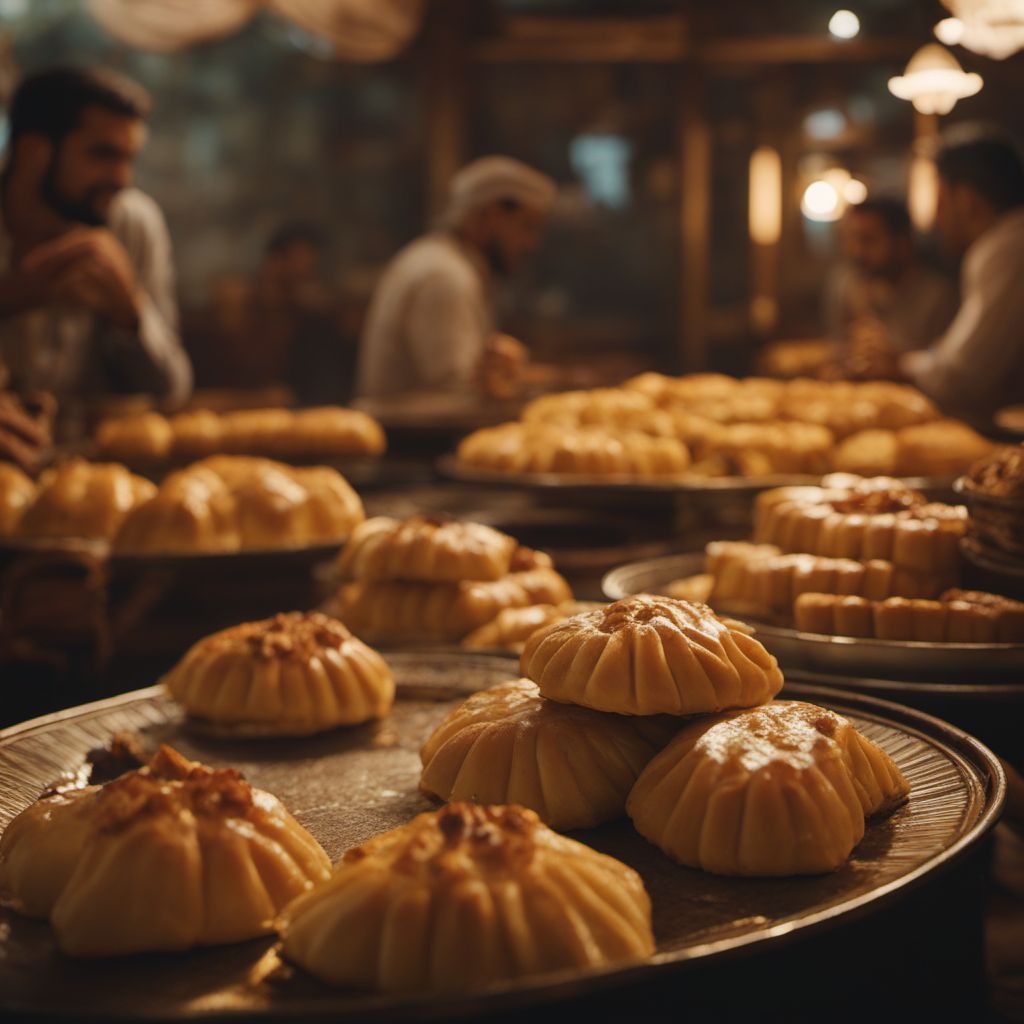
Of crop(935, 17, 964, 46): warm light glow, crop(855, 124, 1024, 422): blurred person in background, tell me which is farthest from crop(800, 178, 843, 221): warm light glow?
crop(855, 124, 1024, 422): blurred person in background

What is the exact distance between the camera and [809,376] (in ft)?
27.6

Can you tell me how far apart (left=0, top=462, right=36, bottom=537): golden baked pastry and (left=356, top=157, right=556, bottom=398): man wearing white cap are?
2.84m

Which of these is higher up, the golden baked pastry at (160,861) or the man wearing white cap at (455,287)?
the man wearing white cap at (455,287)

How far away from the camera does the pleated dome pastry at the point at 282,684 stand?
6.57 ft

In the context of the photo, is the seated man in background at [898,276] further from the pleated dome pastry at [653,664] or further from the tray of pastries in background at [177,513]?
the pleated dome pastry at [653,664]

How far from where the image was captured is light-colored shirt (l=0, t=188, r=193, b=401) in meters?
4.79

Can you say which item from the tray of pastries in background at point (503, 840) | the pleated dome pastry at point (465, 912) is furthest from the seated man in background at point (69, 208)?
the pleated dome pastry at point (465, 912)

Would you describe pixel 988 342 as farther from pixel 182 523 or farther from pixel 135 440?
pixel 182 523

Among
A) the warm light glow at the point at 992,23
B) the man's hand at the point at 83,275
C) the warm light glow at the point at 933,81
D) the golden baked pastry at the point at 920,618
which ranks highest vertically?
the warm light glow at the point at 933,81

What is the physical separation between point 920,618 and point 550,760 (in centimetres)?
86

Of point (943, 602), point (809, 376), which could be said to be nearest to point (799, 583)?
point (943, 602)

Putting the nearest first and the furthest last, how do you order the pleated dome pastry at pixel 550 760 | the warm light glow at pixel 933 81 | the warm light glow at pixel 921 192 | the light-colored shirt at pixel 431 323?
the pleated dome pastry at pixel 550 760, the light-colored shirt at pixel 431 323, the warm light glow at pixel 933 81, the warm light glow at pixel 921 192

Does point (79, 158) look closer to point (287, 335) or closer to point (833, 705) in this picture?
point (833, 705)

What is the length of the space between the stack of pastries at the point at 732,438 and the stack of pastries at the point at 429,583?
110 cm
